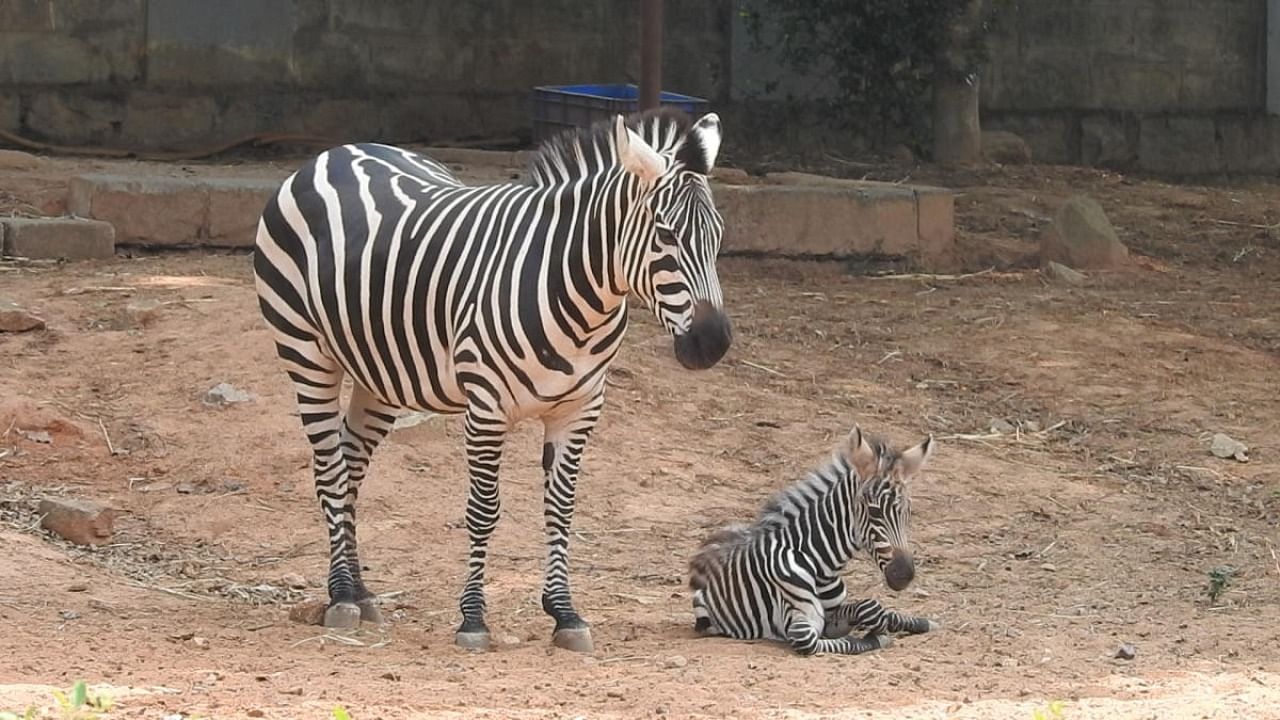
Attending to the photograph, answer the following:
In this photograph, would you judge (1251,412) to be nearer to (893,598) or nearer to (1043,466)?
(1043,466)

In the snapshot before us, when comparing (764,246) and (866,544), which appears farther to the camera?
(764,246)

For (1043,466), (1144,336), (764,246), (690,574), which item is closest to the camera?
(690,574)

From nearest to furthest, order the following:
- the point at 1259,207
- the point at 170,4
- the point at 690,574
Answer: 1. the point at 690,574
2. the point at 170,4
3. the point at 1259,207

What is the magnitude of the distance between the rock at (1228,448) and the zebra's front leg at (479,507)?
4353 mm

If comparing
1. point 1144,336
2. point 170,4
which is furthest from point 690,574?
point 170,4

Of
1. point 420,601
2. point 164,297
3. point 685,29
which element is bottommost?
point 420,601

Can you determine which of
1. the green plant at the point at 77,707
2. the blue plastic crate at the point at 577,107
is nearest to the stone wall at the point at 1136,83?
the blue plastic crate at the point at 577,107

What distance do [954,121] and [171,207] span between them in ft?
25.5

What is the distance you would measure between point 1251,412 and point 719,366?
2.80m

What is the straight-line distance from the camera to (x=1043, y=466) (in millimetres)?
8992

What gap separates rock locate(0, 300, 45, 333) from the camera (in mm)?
9602

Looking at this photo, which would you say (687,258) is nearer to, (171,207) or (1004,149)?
(171,207)

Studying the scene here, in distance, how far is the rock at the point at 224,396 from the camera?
8836 mm

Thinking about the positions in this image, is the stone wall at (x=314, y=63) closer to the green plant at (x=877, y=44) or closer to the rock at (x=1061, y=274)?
the green plant at (x=877, y=44)
